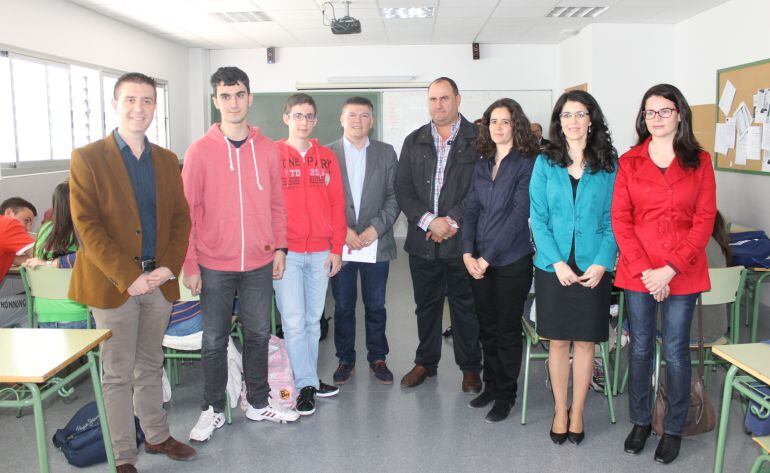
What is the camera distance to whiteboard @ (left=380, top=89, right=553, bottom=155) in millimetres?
8180

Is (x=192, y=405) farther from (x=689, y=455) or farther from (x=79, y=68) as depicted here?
(x=79, y=68)

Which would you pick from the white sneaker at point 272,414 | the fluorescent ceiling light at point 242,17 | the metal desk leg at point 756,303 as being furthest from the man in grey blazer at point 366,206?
the fluorescent ceiling light at point 242,17

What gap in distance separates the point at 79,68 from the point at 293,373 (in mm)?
4823

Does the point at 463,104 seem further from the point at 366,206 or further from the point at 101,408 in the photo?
the point at 101,408

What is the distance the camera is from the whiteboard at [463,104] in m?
8.18

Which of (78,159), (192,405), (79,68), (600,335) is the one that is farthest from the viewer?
(79,68)

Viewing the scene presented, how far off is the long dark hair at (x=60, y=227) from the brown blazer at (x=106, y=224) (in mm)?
663

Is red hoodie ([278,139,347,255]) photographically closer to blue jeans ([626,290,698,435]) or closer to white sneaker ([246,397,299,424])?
white sneaker ([246,397,299,424])

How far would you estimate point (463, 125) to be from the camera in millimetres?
3047

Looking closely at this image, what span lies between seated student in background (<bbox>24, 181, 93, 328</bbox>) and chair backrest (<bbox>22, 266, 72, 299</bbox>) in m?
0.08

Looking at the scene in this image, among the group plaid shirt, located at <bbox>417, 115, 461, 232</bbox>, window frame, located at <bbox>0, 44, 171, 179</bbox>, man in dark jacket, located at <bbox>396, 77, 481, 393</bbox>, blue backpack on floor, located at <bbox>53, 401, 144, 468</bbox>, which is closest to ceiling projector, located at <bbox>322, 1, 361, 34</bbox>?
window frame, located at <bbox>0, 44, 171, 179</bbox>

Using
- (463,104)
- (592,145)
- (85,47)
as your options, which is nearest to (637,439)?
(592,145)

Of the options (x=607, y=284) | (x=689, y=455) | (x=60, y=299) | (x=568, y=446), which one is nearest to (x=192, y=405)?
(x=60, y=299)

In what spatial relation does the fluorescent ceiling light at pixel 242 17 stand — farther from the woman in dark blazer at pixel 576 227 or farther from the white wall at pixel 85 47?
the woman in dark blazer at pixel 576 227
